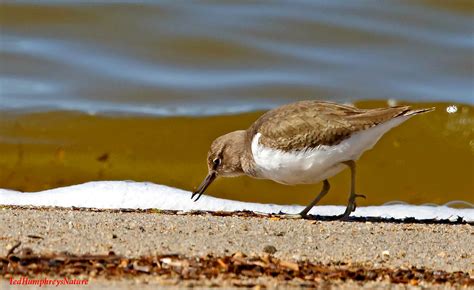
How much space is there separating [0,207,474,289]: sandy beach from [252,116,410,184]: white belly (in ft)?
1.55

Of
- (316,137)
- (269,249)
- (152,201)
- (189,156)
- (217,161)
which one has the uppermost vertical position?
(316,137)

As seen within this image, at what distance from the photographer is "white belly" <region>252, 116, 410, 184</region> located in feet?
20.8

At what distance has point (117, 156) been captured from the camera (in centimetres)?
915

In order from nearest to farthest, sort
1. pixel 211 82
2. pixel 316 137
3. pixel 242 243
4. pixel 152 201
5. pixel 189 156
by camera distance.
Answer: pixel 242 243, pixel 316 137, pixel 152 201, pixel 189 156, pixel 211 82

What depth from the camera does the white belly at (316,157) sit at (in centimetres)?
633

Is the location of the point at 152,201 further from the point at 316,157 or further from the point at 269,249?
the point at 269,249

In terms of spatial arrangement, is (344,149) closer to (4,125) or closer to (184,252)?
(184,252)

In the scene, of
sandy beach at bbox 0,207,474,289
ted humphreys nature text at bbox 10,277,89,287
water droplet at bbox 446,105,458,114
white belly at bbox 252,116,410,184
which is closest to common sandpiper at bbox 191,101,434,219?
→ white belly at bbox 252,116,410,184

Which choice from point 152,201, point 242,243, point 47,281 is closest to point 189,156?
point 152,201

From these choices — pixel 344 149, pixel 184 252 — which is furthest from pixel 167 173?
pixel 184 252

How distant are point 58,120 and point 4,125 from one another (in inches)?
20.6

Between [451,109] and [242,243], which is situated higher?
[451,109]

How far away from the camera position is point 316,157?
6336 millimetres

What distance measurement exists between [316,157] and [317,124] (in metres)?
0.22
